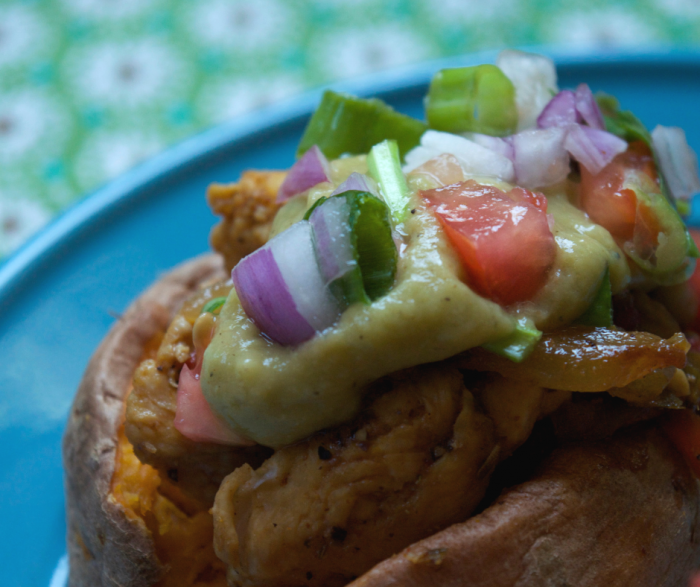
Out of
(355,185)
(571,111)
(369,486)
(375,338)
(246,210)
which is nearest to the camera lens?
(375,338)

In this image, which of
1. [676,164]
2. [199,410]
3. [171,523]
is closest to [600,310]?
[676,164]

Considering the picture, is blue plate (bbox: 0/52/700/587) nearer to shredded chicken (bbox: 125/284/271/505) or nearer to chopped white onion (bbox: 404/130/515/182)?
shredded chicken (bbox: 125/284/271/505)

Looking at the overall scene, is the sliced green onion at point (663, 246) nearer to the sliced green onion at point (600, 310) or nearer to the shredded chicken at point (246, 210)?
the sliced green onion at point (600, 310)

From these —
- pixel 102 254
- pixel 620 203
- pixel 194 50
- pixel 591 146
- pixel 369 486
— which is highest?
pixel 194 50

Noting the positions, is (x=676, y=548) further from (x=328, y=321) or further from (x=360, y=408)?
(x=328, y=321)

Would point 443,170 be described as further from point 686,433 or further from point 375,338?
point 686,433

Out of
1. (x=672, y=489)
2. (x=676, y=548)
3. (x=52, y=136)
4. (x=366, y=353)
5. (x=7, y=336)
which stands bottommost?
(x=676, y=548)

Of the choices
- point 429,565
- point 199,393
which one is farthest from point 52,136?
point 429,565

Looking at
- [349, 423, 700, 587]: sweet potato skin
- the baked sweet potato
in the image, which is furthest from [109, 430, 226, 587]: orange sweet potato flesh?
[349, 423, 700, 587]: sweet potato skin
